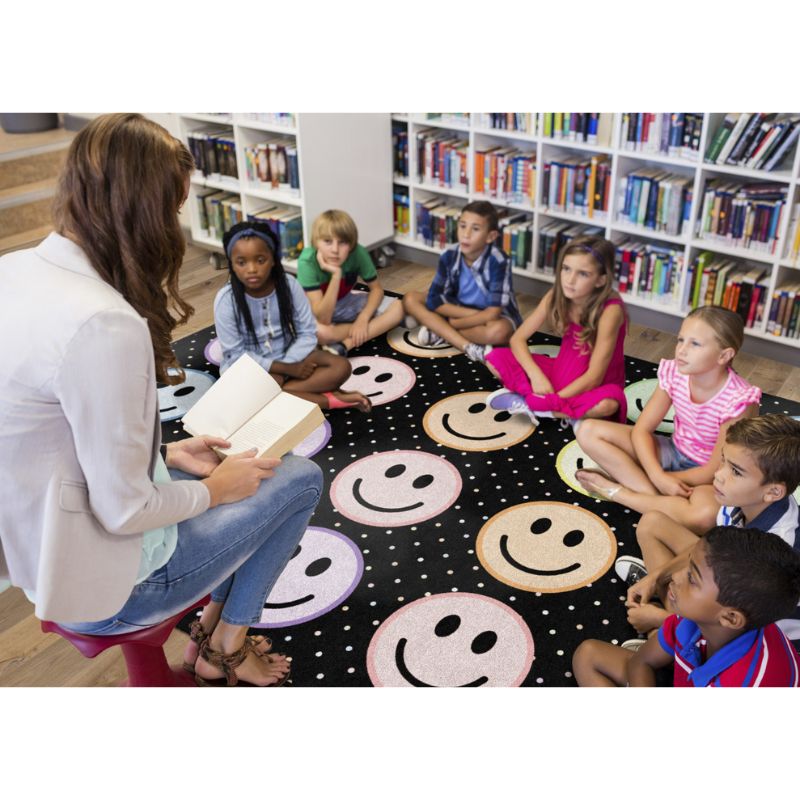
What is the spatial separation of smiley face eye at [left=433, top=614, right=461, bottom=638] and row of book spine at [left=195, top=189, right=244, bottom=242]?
2.75 m

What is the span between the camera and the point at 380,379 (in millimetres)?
3213

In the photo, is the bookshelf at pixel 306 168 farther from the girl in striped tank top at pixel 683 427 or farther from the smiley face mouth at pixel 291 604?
the smiley face mouth at pixel 291 604

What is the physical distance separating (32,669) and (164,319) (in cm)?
105

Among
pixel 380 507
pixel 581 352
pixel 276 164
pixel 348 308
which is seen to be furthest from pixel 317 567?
pixel 276 164

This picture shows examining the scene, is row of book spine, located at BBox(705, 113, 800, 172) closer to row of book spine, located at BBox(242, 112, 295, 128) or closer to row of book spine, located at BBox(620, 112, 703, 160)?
row of book spine, located at BBox(620, 112, 703, 160)

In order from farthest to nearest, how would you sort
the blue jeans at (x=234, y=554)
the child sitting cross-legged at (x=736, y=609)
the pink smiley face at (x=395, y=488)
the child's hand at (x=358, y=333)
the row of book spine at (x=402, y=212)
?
1. the row of book spine at (x=402, y=212)
2. the child's hand at (x=358, y=333)
3. the pink smiley face at (x=395, y=488)
4. the child sitting cross-legged at (x=736, y=609)
5. the blue jeans at (x=234, y=554)

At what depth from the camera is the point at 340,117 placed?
3.83m

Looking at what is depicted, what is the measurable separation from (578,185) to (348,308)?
3.60 feet

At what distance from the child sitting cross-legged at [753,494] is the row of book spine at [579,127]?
6.07 ft

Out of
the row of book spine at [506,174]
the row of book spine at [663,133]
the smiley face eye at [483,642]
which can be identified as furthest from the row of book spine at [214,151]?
the smiley face eye at [483,642]

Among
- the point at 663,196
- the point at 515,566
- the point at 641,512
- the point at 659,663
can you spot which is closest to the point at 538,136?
the point at 663,196

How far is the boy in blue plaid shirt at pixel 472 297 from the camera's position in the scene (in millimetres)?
3336

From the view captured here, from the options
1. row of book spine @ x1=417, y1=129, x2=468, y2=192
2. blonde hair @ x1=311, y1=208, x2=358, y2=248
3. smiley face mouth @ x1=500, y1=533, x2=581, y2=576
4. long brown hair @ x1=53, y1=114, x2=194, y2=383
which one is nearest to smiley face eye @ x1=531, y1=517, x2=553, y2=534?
smiley face mouth @ x1=500, y1=533, x2=581, y2=576

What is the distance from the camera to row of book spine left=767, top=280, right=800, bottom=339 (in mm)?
3205
